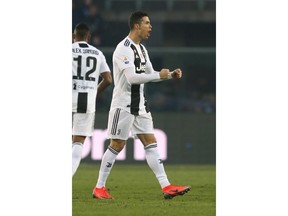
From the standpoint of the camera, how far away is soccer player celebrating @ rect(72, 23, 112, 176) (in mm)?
9961

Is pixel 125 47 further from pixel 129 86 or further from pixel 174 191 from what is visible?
pixel 174 191

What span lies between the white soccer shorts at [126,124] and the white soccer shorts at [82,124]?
2.24ft

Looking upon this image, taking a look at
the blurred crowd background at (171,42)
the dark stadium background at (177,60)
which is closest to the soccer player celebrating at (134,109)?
Result: the dark stadium background at (177,60)

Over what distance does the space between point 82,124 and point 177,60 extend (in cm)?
805

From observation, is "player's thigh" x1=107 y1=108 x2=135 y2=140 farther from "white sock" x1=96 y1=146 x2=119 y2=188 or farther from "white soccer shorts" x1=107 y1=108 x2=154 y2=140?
"white sock" x1=96 y1=146 x2=119 y2=188

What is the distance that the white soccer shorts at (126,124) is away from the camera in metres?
9.29

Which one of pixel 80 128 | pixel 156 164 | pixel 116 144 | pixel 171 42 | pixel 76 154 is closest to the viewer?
pixel 156 164

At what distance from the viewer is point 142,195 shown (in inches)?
395

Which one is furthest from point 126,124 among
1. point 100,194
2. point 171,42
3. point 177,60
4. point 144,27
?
point 171,42
